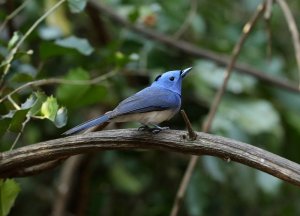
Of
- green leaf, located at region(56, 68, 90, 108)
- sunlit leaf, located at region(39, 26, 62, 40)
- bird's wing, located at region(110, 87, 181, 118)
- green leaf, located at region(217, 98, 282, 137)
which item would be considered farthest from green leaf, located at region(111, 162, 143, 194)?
bird's wing, located at region(110, 87, 181, 118)

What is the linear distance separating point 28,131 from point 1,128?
148cm

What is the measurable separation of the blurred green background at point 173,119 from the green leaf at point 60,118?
3.04 feet

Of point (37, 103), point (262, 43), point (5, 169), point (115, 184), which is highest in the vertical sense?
point (262, 43)

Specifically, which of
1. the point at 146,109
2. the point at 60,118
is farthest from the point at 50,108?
the point at 146,109

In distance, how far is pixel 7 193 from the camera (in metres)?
1.71

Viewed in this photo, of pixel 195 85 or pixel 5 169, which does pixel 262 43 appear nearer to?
pixel 195 85

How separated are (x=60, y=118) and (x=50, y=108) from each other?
0.05m

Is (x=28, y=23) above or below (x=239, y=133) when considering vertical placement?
above

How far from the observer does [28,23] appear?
116 inches

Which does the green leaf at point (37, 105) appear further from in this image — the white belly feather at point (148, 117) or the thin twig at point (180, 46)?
the thin twig at point (180, 46)

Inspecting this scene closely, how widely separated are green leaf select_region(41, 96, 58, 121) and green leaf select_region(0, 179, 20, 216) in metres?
0.23

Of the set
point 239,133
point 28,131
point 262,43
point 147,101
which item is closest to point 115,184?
point 28,131

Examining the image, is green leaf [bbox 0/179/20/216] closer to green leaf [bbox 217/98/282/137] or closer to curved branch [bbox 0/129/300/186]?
curved branch [bbox 0/129/300/186]

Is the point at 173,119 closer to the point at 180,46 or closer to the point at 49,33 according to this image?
the point at 180,46
